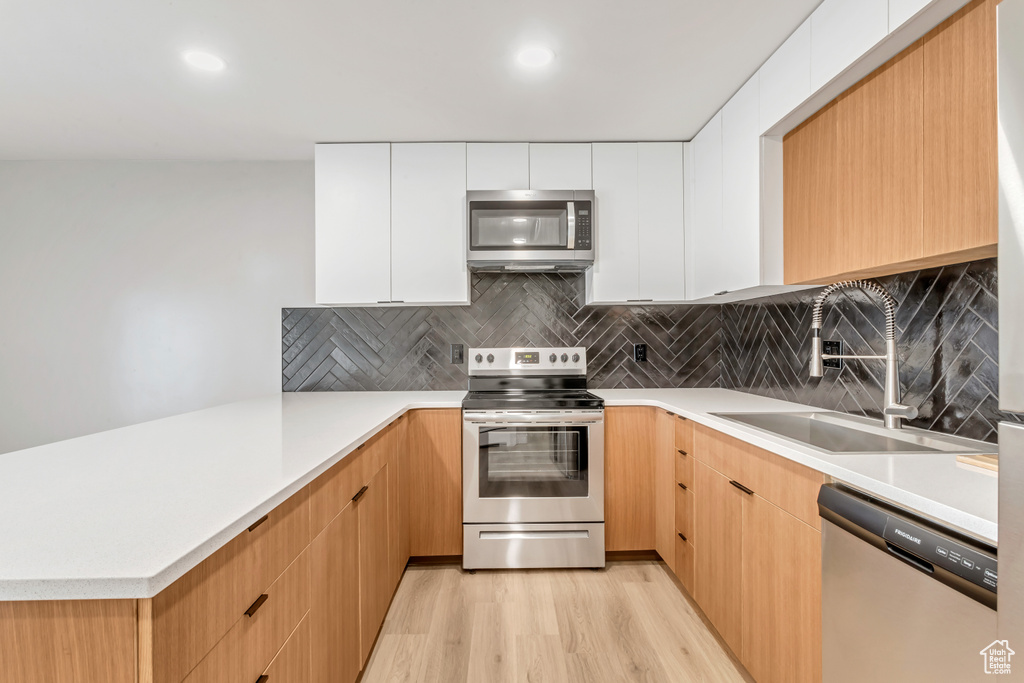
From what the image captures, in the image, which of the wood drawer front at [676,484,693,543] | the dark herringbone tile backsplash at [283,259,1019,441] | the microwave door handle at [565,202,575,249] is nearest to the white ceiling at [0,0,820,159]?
the microwave door handle at [565,202,575,249]

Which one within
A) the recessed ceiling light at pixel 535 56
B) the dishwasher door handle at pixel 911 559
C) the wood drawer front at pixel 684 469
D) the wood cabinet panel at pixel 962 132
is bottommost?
the wood drawer front at pixel 684 469

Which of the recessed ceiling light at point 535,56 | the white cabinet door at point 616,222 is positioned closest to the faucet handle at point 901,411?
the white cabinet door at point 616,222

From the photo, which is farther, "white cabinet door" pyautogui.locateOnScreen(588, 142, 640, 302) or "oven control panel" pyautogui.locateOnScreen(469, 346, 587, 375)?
"oven control panel" pyautogui.locateOnScreen(469, 346, 587, 375)

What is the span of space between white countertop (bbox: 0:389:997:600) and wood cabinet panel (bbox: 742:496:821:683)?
0.24 metres

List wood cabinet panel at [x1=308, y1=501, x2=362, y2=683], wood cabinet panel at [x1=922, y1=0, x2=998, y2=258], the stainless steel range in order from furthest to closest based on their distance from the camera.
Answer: the stainless steel range < wood cabinet panel at [x1=308, y1=501, x2=362, y2=683] < wood cabinet panel at [x1=922, y1=0, x2=998, y2=258]

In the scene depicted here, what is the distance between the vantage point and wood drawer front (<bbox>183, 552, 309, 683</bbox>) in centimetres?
80

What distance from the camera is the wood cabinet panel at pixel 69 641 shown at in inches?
25.2

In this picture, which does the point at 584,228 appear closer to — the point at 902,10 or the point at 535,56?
the point at 535,56

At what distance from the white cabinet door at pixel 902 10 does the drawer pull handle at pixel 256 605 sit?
6.96 ft

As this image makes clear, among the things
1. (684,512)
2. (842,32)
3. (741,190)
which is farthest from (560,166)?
(684,512)

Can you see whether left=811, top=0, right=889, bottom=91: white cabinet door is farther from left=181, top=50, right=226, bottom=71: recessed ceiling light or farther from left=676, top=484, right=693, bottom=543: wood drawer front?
left=181, top=50, right=226, bottom=71: recessed ceiling light

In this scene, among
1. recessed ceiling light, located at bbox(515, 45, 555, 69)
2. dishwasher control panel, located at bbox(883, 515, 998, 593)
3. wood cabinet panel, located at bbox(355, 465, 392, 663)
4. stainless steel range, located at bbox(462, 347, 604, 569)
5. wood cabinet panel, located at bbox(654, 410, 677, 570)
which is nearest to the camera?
dishwasher control panel, located at bbox(883, 515, 998, 593)

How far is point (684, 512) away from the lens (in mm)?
2154

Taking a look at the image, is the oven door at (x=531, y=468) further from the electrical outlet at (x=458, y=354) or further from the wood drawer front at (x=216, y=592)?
the wood drawer front at (x=216, y=592)
